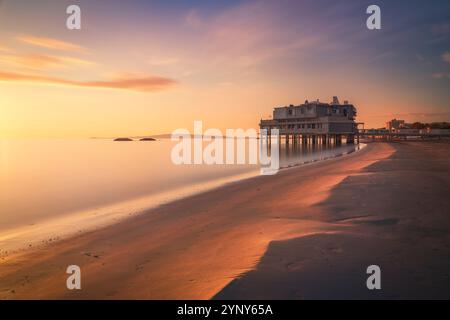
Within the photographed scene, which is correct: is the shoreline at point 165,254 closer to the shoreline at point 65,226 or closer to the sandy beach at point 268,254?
the sandy beach at point 268,254

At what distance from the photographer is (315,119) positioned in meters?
65.8

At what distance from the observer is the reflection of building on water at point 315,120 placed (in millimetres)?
64438

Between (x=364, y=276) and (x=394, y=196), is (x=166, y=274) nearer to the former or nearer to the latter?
(x=364, y=276)

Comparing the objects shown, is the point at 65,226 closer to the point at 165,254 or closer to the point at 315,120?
the point at 165,254

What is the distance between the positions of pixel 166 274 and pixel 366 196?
299 inches

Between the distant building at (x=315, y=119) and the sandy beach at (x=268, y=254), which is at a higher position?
the distant building at (x=315, y=119)

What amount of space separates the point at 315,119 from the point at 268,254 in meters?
64.6

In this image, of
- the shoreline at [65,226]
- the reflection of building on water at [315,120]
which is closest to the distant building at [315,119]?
the reflection of building on water at [315,120]

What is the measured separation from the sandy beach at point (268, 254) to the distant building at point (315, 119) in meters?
56.0

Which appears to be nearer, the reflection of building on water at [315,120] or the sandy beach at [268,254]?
the sandy beach at [268,254]

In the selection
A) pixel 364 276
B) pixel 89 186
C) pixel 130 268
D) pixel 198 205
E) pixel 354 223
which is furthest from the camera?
pixel 89 186

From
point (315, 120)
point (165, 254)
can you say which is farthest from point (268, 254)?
point (315, 120)

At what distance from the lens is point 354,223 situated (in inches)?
281
